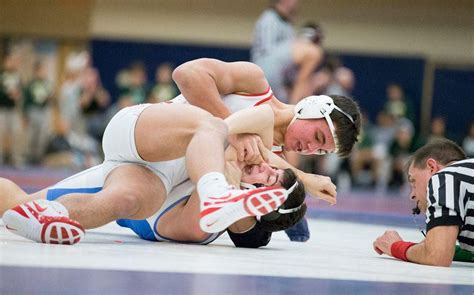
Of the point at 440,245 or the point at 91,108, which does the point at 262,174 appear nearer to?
the point at 440,245

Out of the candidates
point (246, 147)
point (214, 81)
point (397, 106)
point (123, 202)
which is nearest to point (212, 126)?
point (246, 147)

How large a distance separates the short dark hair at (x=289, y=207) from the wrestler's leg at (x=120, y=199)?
0.49 meters

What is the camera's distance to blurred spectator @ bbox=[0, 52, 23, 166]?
17078 millimetres

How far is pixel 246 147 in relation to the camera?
4.21m

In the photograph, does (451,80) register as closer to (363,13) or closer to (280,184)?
(363,13)

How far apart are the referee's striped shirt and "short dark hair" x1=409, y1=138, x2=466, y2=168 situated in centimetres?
24

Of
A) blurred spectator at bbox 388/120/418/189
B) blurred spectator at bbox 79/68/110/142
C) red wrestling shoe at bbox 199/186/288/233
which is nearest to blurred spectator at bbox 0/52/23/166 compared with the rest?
blurred spectator at bbox 79/68/110/142

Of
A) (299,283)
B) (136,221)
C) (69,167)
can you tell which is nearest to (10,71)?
(69,167)

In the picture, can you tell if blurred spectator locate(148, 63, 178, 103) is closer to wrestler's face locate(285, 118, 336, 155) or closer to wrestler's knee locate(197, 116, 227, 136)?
wrestler's face locate(285, 118, 336, 155)

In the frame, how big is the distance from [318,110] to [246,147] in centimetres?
52

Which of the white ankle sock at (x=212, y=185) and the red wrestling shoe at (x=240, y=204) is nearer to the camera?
the red wrestling shoe at (x=240, y=204)

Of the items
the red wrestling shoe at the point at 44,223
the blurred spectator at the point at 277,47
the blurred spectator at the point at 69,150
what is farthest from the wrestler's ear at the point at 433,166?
the blurred spectator at the point at 69,150

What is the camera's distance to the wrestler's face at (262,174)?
4.11 m

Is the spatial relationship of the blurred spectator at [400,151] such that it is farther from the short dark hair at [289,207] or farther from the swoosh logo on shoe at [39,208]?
the swoosh logo on shoe at [39,208]
